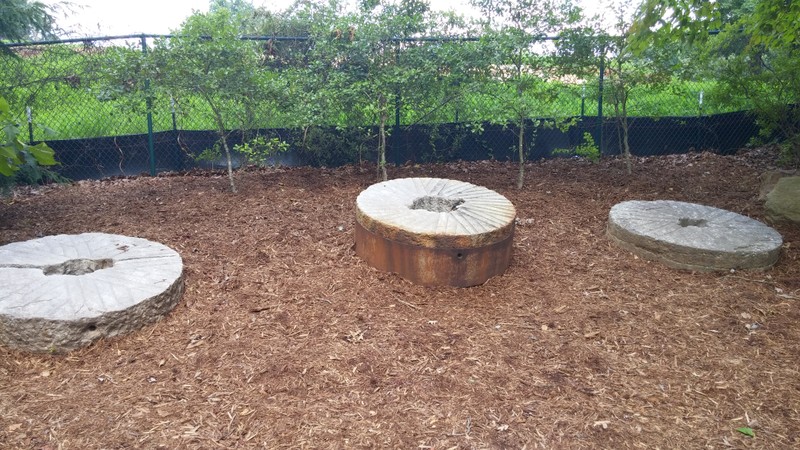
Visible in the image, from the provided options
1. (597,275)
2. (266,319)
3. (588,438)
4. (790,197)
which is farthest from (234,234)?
(790,197)

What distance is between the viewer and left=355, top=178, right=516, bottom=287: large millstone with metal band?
4.04m

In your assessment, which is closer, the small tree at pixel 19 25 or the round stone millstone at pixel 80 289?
the round stone millstone at pixel 80 289

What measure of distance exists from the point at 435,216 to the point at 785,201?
136 inches

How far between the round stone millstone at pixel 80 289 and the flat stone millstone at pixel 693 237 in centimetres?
341

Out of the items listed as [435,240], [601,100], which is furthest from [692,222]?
[601,100]

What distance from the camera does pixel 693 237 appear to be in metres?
4.59

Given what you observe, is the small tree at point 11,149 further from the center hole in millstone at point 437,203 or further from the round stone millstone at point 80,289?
the center hole in millstone at point 437,203

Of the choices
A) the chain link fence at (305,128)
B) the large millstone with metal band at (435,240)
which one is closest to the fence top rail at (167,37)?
the chain link fence at (305,128)

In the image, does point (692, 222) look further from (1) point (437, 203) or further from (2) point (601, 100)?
(2) point (601, 100)

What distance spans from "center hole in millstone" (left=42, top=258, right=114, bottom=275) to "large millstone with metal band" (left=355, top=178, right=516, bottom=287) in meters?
1.73

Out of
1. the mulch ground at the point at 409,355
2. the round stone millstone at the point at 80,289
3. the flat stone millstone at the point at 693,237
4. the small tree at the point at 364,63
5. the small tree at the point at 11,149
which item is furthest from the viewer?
the small tree at the point at 364,63

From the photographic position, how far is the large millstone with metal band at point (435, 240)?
13.3ft

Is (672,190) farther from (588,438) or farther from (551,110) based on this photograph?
(588,438)

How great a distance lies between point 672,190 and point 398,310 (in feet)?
13.2
